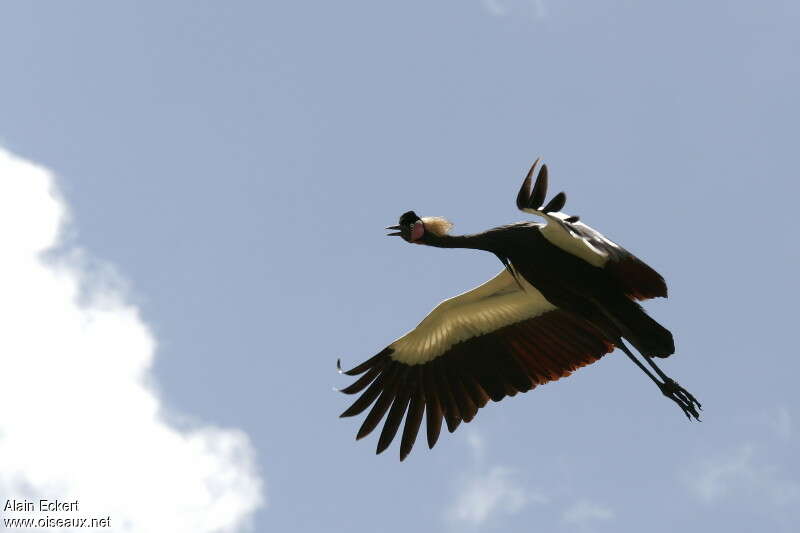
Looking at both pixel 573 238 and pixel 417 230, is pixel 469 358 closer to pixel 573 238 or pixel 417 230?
pixel 417 230

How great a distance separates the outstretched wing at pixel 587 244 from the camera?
13227mm

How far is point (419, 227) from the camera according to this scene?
14.9 meters

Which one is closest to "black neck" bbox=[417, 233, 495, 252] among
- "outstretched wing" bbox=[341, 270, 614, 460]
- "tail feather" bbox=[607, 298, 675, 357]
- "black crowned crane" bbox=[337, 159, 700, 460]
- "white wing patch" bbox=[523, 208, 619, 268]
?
"black crowned crane" bbox=[337, 159, 700, 460]

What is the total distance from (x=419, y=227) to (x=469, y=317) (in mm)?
1741

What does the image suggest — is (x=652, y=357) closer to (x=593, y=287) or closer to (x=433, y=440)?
(x=593, y=287)

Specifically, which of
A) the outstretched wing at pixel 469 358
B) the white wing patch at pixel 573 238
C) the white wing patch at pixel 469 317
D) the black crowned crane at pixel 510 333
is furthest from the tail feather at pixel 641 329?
the white wing patch at pixel 469 317

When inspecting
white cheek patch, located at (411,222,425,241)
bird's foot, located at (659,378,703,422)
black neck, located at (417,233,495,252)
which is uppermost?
white cheek patch, located at (411,222,425,241)

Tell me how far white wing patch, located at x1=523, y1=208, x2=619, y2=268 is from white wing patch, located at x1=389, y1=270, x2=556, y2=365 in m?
1.93

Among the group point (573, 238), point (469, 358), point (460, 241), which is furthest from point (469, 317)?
point (573, 238)

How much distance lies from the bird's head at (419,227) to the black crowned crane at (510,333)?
0.01 meters

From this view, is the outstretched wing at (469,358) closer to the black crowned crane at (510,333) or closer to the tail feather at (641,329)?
the black crowned crane at (510,333)

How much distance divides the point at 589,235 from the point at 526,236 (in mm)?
921

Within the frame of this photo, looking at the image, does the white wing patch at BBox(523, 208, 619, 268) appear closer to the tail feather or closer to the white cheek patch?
the tail feather

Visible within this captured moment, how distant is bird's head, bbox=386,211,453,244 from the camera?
14867mm
